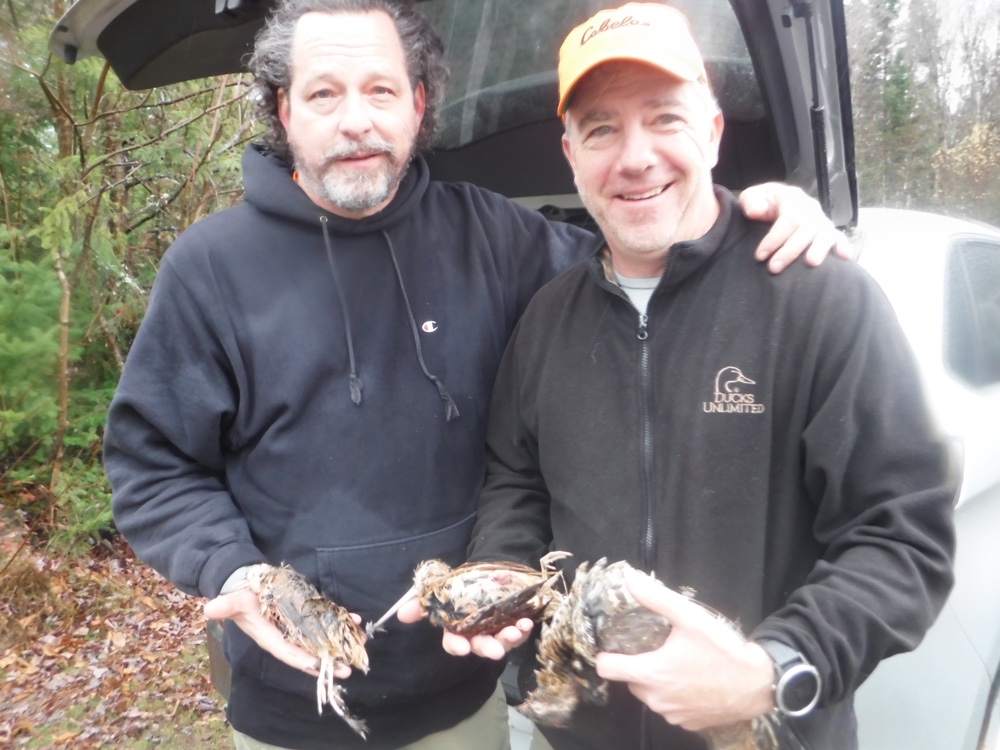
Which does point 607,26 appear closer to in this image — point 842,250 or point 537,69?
point 842,250

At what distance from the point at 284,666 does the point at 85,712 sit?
312 centimetres

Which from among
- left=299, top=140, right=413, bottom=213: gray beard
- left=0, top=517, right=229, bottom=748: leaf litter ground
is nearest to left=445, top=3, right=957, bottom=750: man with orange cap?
left=299, top=140, right=413, bottom=213: gray beard

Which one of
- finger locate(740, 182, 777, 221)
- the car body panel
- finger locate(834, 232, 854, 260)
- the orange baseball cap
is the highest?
the orange baseball cap

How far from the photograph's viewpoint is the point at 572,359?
202 cm

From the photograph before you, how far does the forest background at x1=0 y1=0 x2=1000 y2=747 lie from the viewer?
5.31 m

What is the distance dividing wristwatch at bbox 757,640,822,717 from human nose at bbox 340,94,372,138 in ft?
5.38

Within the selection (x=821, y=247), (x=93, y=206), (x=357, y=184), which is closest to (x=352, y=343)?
(x=357, y=184)

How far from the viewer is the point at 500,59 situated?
12.1ft

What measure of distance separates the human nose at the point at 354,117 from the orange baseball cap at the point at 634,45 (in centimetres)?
56

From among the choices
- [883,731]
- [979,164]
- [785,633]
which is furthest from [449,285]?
[979,164]

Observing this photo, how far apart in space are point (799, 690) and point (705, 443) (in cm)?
54

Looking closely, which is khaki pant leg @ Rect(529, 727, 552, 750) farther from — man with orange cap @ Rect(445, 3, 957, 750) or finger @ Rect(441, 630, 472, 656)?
finger @ Rect(441, 630, 472, 656)

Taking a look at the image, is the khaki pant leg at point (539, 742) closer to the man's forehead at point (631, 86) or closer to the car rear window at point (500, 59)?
the man's forehead at point (631, 86)

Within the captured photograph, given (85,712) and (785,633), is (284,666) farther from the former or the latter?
(85,712)
